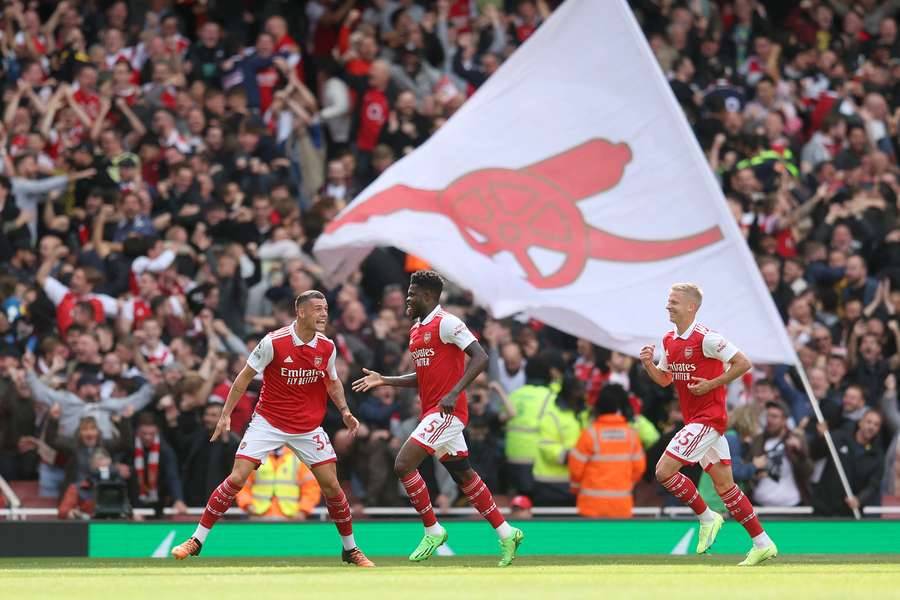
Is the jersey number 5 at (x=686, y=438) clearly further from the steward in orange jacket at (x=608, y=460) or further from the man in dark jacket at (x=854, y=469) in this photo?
the man in dark jacket at (x=854, y=469)

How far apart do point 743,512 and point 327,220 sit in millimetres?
8927

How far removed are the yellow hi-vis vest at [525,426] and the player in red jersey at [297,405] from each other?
4039mm

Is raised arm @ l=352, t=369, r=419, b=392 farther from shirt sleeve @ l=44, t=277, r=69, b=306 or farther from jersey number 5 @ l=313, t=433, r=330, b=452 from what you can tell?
shirt sleeve @ l=44, t=277, r=69, b=306

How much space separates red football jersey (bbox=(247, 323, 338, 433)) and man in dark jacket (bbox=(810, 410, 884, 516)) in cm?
604

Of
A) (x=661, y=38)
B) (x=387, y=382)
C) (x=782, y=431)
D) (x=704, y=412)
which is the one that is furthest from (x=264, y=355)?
(x=661, y=38)

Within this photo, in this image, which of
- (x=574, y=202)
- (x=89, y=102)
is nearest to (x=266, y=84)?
A: (x=89, y=102)

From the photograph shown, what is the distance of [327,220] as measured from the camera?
23234mm

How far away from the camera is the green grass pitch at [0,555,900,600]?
12.1 meters

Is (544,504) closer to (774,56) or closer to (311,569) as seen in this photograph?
(311,569)

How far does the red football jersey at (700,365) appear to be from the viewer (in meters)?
16.0

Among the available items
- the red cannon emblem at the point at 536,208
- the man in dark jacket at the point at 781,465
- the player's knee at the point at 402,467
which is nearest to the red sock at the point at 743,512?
the player's knee at the point at 402,467

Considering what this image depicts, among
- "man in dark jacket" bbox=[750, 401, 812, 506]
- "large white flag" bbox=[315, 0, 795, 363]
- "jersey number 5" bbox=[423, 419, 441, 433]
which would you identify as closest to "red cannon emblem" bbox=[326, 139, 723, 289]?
"large white flag" bbox=[315, 0, 795, 363]

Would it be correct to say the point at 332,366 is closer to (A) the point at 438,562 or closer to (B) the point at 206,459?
(A) the point at 438,562

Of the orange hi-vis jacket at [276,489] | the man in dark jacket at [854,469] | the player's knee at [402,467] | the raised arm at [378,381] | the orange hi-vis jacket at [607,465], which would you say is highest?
the raised arm at [378,381]
